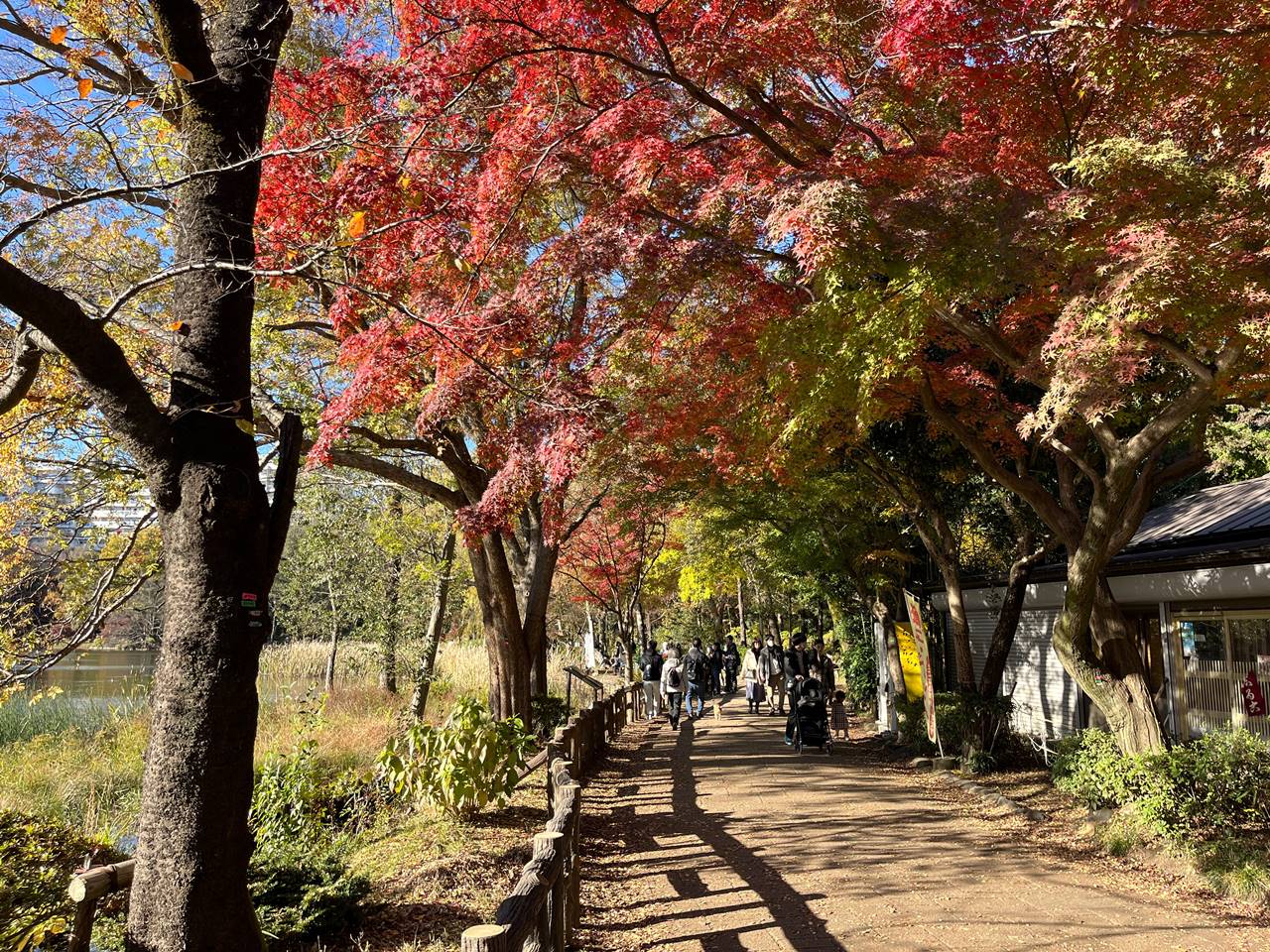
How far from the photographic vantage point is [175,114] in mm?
6605

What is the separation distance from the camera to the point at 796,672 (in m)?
14.9

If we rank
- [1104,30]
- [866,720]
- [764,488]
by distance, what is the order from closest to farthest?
[1104,30], [764,488], [866,720]

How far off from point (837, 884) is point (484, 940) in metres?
4.37

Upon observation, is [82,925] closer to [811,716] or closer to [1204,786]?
[1204,786]

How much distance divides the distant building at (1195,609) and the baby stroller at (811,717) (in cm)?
338

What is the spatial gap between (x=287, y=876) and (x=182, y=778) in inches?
89.7

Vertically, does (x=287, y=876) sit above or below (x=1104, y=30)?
below

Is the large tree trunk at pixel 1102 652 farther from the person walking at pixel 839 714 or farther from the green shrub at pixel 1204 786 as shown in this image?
the person walking at pixel 839 714

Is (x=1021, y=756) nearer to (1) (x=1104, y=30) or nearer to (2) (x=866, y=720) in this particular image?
(2) (x=866, y=720)

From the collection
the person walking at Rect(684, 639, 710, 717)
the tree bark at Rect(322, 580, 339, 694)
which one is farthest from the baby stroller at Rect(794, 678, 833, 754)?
the tree bark at Rect(322, 580, 339, 694)

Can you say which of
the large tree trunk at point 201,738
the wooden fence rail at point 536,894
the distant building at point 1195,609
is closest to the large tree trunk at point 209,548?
the large tree trunk at point 201,738

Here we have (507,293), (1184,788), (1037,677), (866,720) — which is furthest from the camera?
(866,720)

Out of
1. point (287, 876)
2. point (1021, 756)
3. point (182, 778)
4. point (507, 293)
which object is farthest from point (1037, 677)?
point (182, 778)

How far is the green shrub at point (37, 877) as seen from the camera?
192 inches
